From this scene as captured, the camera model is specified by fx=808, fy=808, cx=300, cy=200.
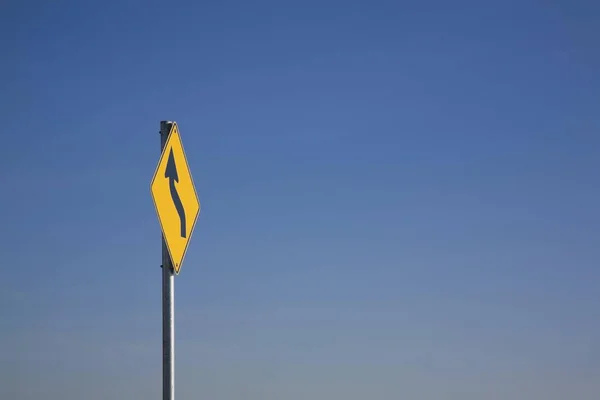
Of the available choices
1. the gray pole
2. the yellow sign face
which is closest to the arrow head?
the yellow sign face

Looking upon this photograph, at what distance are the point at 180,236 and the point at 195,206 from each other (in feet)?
1.13

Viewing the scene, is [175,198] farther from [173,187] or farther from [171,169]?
[171,169]

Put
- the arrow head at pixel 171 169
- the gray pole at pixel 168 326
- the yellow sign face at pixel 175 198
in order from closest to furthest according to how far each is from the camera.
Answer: the gray pole at pixel 168 326
the yellow sign face at pixel 175 198
the arrow head at pixel 171 169

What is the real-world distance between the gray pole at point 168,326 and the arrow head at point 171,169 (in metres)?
0.53

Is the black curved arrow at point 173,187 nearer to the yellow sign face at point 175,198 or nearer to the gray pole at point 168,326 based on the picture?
the yellow sign face at point 175,198

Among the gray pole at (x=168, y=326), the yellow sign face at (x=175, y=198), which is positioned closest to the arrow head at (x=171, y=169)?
the yellow sign face at (x=175, y=198)

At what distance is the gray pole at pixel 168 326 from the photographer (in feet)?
18.9

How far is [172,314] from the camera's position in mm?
5906

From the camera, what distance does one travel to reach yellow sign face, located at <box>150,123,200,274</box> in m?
6.08

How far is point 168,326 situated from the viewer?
232 inches

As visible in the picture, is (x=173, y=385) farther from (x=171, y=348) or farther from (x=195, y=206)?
(x=195, y=206)

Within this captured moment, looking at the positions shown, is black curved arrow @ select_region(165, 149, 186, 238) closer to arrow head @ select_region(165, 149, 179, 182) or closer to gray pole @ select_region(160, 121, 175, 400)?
arrow head @ select_region(165, 149, 179, 182)

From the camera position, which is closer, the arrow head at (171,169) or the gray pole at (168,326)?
the gray pole at (168,326)

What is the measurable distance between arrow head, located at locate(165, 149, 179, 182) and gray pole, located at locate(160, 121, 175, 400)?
1.74ft
